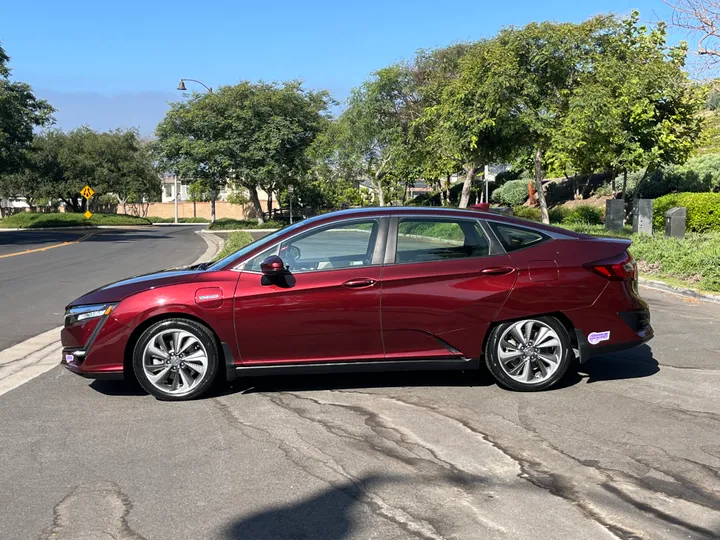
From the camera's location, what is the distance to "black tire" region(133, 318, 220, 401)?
19.3ft

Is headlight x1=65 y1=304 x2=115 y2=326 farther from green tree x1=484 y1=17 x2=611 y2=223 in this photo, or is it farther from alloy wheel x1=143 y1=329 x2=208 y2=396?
green tree x1=484 y1=17 x2=611 y2=223

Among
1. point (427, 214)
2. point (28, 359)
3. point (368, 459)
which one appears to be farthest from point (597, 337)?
point (28, 359)

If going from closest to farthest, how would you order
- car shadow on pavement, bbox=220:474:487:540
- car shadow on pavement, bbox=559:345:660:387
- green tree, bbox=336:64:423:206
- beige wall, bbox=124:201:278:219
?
car shadow on pavement, bbox=220:474:487:540 < car shadow on pavement, bbox=559:345:660:387 < green tree, bbox=336:64:423:206 < beige wall, bbox=124:201:278:219

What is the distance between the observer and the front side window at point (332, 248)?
608 centimetres

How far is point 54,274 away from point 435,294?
12.8 m

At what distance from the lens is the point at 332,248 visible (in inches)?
247

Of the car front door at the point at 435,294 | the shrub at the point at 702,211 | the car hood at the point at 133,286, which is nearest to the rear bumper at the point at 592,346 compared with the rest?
the car front door at the point at 435,294

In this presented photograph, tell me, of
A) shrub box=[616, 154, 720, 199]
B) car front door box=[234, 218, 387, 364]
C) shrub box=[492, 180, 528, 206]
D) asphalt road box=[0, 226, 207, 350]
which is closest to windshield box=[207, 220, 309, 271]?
car front door box=[234, 218, 387, 364]

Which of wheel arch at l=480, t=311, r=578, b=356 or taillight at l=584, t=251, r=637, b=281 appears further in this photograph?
taillight at l=584, t=251, r=637, b=281

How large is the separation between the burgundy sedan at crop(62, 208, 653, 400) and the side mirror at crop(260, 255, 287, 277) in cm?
1

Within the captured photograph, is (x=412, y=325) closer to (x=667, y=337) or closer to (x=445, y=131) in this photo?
(x=667, y=337)

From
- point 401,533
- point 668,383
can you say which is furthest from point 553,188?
point 401,533

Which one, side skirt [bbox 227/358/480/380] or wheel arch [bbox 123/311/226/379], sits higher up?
wheel arch [bbox 123/311/226/379]

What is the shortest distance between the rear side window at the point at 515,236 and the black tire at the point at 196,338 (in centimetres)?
255
